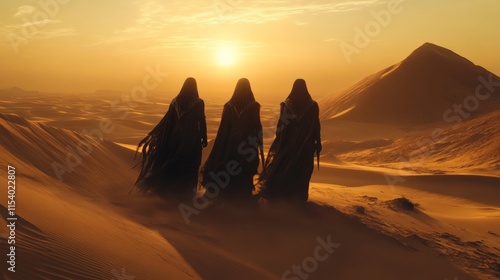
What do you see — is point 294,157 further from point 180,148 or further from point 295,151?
point 180,148

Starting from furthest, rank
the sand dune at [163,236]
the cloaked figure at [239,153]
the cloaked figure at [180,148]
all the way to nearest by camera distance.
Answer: the cloaked figure at [180,148] < the cloaked figure at [239,153] < the sand dune at [163,236]

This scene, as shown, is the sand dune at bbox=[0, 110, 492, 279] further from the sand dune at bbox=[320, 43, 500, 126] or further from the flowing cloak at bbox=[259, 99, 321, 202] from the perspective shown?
the sand dune at bbox=[320, 43, 500, 126]

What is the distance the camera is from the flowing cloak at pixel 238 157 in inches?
292

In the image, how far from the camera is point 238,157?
750 centimetres

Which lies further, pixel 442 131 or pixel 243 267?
pixel 442 131

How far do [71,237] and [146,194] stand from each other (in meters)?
3.97

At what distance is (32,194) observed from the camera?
182 inches

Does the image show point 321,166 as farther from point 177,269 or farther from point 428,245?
point 177,269

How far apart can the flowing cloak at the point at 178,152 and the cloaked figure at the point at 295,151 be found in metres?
1.46

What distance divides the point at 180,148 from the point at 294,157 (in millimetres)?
2115

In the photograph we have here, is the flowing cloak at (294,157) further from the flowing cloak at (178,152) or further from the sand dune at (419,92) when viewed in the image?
the sand dune at (419,92)

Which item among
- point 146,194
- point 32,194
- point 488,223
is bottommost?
point 488,223

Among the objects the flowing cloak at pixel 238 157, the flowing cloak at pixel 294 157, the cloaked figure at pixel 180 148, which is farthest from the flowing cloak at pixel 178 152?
the flowing cloak at pixel 294 157

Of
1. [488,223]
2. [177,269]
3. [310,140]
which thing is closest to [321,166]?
[488,223]
